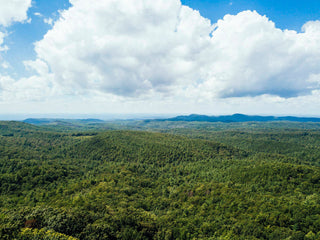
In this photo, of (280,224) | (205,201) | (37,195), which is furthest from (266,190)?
(37,195)

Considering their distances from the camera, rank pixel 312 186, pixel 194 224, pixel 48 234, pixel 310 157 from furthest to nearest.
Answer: pixel 310 157 → pixel 312 186 → pixel 194 224 → pixel 48 234

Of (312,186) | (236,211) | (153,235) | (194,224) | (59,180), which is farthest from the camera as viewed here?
(59,180)

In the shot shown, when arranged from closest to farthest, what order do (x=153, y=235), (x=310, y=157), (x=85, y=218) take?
(x=85, y=218) → (x=153, y=235) → (x=310, y=157)

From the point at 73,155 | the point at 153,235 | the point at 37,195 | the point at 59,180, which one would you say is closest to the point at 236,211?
the point at 153,235

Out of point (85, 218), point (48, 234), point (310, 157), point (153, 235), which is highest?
point (48, 234)

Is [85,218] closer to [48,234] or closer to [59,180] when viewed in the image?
[48,234]

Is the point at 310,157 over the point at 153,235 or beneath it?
beneath

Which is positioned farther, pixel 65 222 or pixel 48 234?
pixel 65 222

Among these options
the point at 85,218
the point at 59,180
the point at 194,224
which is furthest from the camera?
the point at 59,180

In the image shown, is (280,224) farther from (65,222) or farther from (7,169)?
(7,169)
